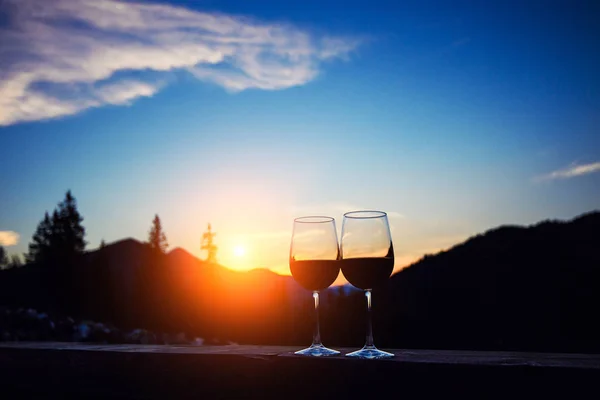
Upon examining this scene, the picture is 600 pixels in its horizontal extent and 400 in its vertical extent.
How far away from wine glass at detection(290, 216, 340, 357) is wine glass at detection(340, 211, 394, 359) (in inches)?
2.8

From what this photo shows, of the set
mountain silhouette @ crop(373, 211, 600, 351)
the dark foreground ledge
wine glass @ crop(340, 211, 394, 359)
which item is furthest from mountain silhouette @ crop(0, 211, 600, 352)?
wine glass @ crop(340, 211, 394, 359)

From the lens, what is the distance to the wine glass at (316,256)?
8.76ft

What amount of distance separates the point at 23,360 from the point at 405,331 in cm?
919

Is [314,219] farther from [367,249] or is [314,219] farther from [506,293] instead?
[506,293]

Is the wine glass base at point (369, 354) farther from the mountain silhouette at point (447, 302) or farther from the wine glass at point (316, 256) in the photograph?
the mountain silhouette at point (447, 302)

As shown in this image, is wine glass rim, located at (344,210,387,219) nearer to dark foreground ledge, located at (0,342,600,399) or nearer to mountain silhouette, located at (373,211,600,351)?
dark foreground ledge, located at (0,342,600,399)

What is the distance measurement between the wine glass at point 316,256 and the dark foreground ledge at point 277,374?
228 mm

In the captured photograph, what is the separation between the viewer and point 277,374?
257 centimetres

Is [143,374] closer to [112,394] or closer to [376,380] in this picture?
[112,394]

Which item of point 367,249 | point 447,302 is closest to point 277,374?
point 367,249

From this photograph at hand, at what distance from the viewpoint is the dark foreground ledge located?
199 cm

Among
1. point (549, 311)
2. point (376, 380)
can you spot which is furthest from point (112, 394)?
point (549, 311)

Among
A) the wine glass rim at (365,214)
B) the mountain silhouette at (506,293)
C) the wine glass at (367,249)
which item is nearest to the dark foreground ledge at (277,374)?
the wine glass at (367,249)

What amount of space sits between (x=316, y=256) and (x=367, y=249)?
272 mm
